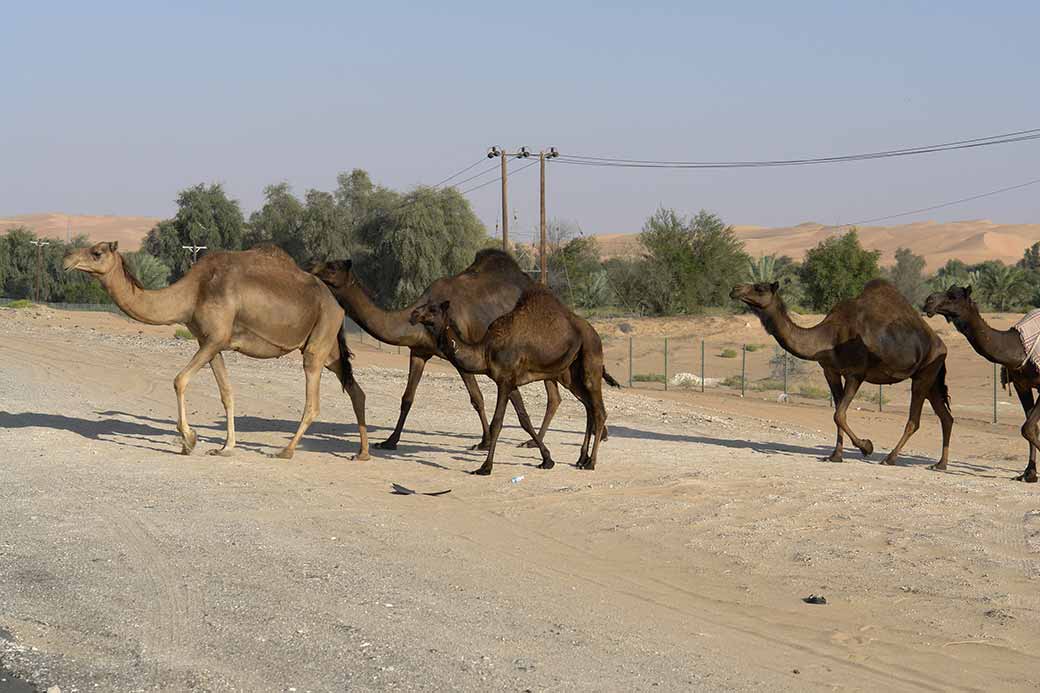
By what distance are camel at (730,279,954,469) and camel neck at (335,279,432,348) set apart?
417cm

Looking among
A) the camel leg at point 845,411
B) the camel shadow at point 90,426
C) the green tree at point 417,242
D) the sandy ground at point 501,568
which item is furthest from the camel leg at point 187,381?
the green tree at point 417,242

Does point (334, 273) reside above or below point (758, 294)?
above

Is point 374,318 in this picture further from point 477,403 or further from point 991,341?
point 991,341

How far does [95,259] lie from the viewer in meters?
13.7

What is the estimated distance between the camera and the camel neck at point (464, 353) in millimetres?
13766

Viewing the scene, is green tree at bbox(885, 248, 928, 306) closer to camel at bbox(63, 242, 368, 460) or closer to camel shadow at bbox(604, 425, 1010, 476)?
camel shadow at bbox(604, 425, 1010, 476)

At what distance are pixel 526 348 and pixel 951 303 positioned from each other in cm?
535

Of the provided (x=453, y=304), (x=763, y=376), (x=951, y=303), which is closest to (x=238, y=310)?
(x=453, y=304)

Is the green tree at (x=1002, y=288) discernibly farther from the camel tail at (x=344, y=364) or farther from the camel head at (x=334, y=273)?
the camel head at (x=334, y=273)

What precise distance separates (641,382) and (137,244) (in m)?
165

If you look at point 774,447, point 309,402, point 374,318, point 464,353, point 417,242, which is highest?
point 417,242

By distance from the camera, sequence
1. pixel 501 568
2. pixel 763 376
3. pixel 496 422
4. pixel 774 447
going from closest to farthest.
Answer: pixel 501 568 → pixel 496 422 → pixel 774 447 → pixel 763 376

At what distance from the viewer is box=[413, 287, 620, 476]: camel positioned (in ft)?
44.8

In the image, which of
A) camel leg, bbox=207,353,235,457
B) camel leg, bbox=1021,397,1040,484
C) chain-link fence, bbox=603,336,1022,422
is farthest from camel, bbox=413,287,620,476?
chain-link fence, bbox=603,336,1022,422
